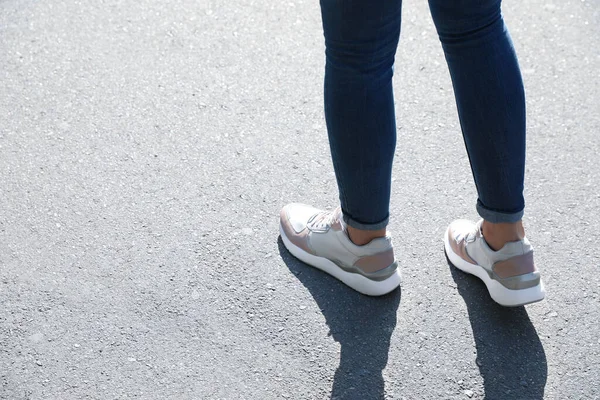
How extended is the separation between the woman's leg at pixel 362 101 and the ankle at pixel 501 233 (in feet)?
0.85

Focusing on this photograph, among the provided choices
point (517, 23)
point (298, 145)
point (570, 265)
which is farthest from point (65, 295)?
point (517, 23)

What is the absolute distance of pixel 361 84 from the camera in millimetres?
1831

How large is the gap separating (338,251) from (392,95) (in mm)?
492

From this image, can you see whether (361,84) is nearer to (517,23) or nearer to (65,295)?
(65,295)

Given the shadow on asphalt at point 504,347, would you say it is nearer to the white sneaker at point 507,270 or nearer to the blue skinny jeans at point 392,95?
the white sneaker at point 507,270

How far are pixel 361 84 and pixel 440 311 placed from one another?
68 cm

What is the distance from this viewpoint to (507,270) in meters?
2.11

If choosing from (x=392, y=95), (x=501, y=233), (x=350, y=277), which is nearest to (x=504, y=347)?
(x=501, y=233)

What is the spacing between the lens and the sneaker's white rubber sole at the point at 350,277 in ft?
7.25

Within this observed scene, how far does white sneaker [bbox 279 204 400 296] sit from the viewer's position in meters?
2.18

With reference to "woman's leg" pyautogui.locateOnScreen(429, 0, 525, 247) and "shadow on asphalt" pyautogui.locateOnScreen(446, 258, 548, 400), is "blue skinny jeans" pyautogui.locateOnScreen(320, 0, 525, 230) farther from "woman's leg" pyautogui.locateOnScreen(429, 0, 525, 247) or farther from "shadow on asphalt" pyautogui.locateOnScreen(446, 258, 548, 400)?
"shadow on asphalt" pyautogui.locateOnScreen(446, 258, 548, 400)

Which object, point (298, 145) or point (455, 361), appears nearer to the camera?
point (455, 361)

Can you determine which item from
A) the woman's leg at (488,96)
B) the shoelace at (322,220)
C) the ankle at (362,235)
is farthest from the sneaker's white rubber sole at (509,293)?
the shoelace at (322,220)

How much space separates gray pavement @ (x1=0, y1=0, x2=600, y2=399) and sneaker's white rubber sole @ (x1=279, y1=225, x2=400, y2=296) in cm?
3
